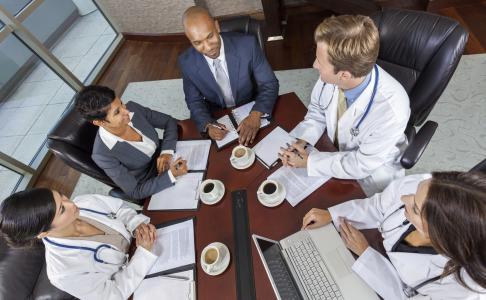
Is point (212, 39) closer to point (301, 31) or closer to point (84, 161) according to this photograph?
point (84, 161)

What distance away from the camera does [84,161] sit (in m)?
1.57

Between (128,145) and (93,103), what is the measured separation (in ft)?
0.98

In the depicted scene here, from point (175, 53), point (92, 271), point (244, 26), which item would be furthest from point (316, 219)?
point (175, 53)

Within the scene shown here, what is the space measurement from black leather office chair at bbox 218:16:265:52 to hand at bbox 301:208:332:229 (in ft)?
4.07

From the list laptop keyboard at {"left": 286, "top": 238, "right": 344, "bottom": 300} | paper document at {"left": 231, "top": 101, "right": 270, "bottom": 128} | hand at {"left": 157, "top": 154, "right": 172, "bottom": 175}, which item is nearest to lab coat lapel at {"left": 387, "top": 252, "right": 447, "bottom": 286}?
laptop keyboard at {"left": 286, "top": 238, "right": 344, "bottom": 300}

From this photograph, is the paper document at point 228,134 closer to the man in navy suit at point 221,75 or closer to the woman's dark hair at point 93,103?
the man in navy suit at point 221,75

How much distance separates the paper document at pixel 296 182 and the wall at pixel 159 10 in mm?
3000

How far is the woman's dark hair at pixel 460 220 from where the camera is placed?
0.71 metres

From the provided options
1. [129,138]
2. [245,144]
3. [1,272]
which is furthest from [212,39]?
[1,272]

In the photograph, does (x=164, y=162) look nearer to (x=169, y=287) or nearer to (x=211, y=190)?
(x=211, y=190)

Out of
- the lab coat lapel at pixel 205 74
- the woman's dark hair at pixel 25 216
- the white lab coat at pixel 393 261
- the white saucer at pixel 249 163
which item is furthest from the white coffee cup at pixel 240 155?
the woman's dark hair at pixel 25 216

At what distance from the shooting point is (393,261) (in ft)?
3.42

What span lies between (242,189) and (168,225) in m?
0.38

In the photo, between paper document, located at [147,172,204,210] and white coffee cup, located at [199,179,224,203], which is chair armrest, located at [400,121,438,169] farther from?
paper document, located at [147,172,204,210]
